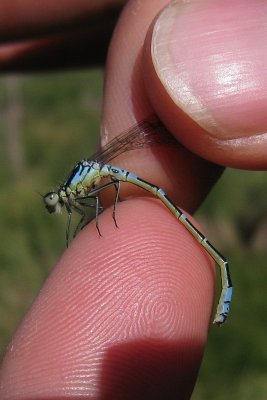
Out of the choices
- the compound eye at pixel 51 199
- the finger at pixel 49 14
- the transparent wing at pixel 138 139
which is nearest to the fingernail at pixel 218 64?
the transparent wing at pixel 138 139

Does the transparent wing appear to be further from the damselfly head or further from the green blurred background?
the green blurred background

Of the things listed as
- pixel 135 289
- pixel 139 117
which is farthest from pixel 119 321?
pixel 139 117

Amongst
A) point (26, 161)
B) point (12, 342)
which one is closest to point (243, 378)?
point (12, 342)

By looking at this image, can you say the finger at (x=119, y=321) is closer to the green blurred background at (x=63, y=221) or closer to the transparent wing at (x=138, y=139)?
the transparent wing at (x=138, y=139)

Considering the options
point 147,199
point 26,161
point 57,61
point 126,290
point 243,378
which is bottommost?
point 243,378

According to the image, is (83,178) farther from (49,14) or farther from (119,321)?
(49,14)

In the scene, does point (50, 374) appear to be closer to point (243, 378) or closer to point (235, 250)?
point (243, 378)
